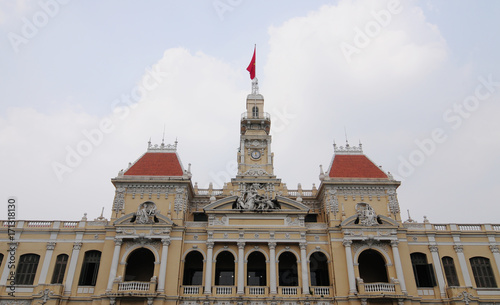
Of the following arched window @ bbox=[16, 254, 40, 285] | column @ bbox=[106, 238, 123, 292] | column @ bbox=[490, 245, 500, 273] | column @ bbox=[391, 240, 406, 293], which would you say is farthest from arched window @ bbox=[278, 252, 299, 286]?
arched window @ bbox=[16, 254, 40, 285]

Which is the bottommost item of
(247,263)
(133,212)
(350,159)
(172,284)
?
(172,284)

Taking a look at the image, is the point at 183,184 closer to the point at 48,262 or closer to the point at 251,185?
the point at 251,185

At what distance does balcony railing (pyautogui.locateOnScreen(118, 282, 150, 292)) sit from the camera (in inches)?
1215

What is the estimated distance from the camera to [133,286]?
102ft

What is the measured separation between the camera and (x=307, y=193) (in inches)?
1606

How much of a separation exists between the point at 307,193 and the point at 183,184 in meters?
14.3

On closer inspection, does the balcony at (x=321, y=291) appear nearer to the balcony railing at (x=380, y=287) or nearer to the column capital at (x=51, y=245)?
the balcony railing at (x=380, y=287)

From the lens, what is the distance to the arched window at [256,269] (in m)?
34.6

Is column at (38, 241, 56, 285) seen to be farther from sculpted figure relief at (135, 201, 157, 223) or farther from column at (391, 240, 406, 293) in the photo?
column at (391, 240, 406, 293)

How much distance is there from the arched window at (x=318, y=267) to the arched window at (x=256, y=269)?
4683 millimetres

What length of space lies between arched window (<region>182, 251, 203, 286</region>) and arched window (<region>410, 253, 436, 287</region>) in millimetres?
20789

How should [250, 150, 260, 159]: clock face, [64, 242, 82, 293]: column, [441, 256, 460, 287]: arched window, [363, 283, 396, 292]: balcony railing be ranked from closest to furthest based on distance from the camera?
[363, 283, 396, 292]: balcony railing → [64, 242, 82, 293]: column → [441, 256, 460, 287]: arched window → [250, 150, 260, 159]: clock face

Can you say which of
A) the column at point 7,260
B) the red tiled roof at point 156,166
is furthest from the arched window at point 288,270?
the column at point 7,260

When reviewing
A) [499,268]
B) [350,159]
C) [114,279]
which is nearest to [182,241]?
[114,279]
